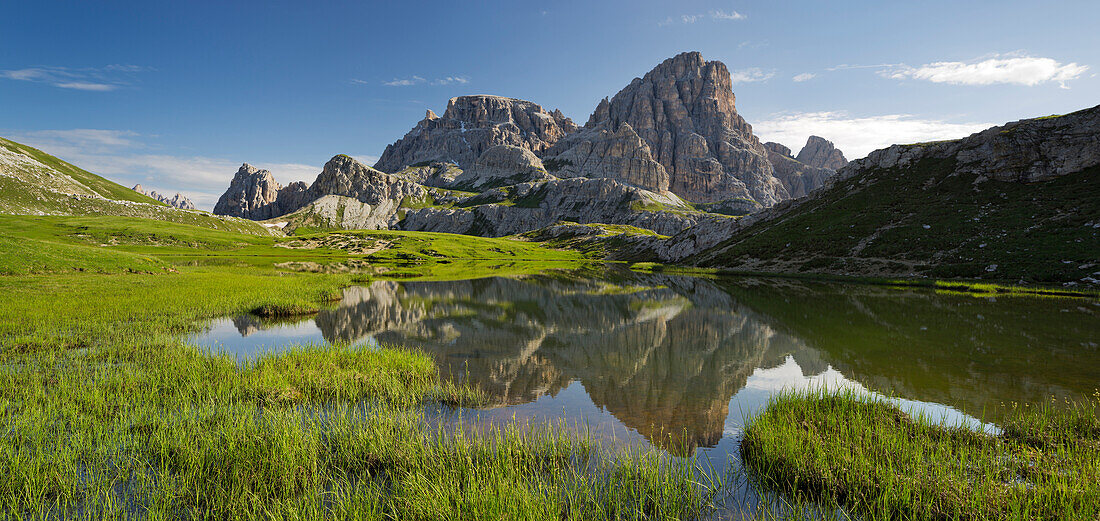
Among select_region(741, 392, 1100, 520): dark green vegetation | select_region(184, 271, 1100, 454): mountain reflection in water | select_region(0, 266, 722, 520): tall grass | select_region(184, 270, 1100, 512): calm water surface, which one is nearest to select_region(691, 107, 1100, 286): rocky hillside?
select_region(184, 270, 1100, 512): calm water surface

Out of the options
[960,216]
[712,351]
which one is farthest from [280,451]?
[960,216]

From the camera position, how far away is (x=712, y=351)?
2152 cm

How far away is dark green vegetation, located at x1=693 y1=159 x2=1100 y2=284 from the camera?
50.2 metres

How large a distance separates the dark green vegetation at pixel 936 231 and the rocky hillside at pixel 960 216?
0.14 meters

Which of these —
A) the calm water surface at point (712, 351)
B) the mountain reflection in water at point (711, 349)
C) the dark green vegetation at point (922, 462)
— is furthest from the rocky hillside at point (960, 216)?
the dark green vegetation at point (922, 462)

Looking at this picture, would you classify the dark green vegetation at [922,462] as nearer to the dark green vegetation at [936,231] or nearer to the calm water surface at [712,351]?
the calm water surface at [712,351]

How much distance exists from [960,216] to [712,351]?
78.3 meters

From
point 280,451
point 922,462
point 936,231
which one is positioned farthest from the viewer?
point 936,231

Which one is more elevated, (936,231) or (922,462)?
(936,231)

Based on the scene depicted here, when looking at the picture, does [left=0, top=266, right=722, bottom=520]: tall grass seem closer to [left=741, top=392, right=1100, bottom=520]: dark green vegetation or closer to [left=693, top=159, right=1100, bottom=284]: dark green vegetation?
[left=741, top=392, right=1100, bottom=520]: dark green vegetation

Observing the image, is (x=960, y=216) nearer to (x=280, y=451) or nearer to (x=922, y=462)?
(x=922, y=462)

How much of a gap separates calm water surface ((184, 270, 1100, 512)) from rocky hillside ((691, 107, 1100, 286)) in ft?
76.4

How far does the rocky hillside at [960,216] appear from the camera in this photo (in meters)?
51.6

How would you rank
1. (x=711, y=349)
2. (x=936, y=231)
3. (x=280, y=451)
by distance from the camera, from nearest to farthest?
(x=280, y=451), (x=711, y=349), (x=936, y=231)
